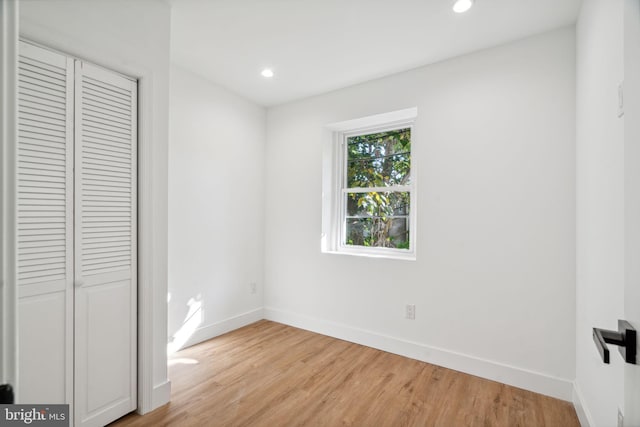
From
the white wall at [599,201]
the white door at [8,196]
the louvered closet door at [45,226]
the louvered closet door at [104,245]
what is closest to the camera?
the white door at [8,196]

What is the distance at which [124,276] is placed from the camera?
1.86m

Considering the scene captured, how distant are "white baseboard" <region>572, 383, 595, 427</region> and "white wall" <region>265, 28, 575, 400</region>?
9 cm

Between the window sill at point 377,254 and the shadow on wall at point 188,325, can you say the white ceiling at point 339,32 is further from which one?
the shadow on wall at point 188,325

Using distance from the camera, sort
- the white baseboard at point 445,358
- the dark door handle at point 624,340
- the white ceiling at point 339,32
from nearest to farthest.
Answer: the dark door handle at point 624,340
the white ceiling at point 339,32
the white baseboard at point 445,358

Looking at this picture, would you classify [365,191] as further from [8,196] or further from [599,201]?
[8,196]

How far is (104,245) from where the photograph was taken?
5.83 feet

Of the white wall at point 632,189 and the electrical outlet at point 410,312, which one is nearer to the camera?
the white wall at point 632,189

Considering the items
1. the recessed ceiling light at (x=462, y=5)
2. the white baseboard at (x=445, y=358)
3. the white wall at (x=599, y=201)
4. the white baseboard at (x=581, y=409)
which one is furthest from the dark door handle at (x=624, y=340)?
the recessed ceiling light at (x=462, y=5)

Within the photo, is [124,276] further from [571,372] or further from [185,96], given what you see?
[571,372]

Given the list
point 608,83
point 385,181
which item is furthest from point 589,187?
point 385,181

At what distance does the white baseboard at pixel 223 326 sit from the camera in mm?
2969

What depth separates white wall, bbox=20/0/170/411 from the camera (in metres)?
1.74

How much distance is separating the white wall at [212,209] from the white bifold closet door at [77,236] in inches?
36.5

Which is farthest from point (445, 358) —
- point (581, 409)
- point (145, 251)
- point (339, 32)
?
point (339, 32)
